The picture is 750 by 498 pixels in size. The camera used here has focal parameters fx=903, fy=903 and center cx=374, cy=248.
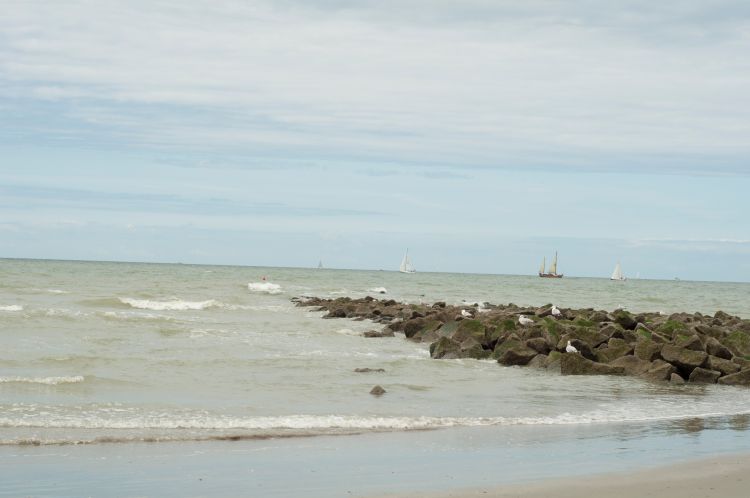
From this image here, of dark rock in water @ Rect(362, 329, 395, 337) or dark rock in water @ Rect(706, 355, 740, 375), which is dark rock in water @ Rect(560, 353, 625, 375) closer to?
dark rock in water @ Rect(706, 355, 740, 375)

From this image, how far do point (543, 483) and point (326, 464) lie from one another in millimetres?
2070

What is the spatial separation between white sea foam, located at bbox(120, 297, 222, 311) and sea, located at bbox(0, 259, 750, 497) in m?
13.9

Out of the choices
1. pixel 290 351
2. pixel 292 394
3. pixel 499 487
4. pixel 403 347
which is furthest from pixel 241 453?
pixel 403 347

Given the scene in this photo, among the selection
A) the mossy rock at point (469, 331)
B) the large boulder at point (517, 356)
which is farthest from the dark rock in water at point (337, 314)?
the large boulder at point (517, 356)

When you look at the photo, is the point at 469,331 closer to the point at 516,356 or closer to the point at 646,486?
the point at 516,356

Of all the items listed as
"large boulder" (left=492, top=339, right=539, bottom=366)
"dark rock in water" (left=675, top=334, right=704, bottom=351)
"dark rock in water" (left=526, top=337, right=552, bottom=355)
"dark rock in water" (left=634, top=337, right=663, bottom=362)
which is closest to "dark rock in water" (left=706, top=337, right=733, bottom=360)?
"dark rock in water" (left=675, top=334, right=704, bottom=351)

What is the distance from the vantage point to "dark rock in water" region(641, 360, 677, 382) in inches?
626

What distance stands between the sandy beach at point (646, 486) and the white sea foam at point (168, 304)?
1071 inches

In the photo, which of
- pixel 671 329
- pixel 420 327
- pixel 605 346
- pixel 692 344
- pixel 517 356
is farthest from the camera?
pixel 420 327

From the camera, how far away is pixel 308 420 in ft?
35.6

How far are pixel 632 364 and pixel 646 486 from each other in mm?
9327

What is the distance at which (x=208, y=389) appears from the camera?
13.2 meters

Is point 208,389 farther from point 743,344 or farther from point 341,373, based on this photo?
point 743,344

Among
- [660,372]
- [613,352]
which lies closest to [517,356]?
[613,352]
